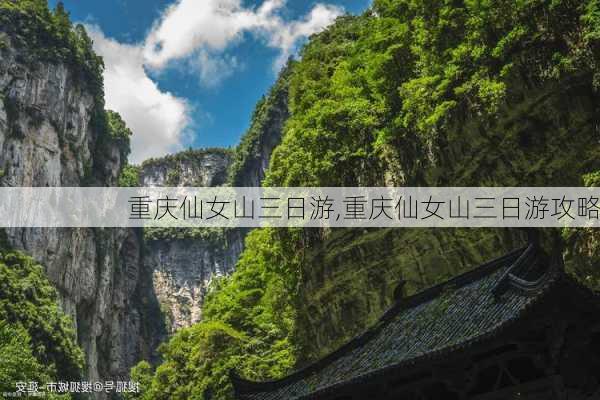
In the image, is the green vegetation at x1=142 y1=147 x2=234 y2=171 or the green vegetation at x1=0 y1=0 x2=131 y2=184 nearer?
the green vegetation at x1=0 y1=0 x2=131 y2=184

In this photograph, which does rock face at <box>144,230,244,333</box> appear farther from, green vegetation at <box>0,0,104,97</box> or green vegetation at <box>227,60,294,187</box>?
green vegetation at <box>0,0,104,97</box>

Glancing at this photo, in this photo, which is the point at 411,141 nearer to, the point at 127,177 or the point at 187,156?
the point at 127,177

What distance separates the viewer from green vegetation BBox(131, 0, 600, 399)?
1387 centimetres

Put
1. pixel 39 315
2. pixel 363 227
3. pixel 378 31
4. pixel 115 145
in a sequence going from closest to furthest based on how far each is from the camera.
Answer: pixel 363 227, pixel 378 31, pixel 39 315, pixel 115 145

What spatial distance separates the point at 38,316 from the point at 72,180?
1671 cm

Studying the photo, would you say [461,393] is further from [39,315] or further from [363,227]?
[39,315]

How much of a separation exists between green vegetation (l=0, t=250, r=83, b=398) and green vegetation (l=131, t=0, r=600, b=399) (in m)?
17.1

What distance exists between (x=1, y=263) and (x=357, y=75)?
30.1 m

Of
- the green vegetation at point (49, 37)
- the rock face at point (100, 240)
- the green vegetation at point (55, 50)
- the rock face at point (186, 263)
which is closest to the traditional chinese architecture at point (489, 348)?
the rock face at point (100, 240)

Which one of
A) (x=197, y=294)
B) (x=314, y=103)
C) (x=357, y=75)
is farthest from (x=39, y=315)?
(x=197, y=294)

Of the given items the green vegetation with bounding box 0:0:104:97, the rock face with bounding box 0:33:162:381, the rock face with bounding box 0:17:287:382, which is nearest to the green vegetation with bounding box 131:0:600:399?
the rock face with bounding box 0:33:162:381

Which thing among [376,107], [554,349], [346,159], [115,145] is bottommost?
[554,349]

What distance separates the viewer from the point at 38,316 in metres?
39.9

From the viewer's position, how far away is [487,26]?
50.1 feet
